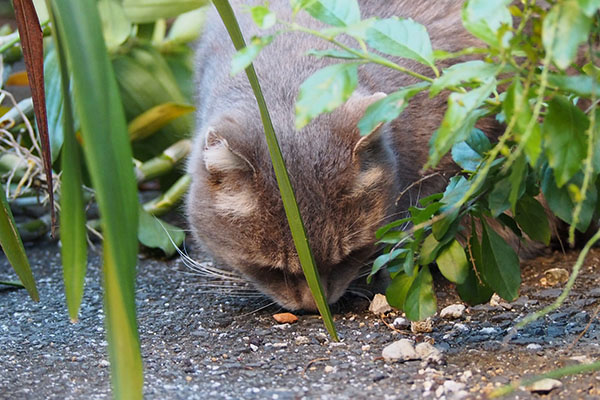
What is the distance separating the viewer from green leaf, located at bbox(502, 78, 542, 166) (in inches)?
42.2

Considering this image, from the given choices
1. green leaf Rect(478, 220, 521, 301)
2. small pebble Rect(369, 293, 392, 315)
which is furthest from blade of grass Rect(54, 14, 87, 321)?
small pebble Rect(369, 293, 392, 315)

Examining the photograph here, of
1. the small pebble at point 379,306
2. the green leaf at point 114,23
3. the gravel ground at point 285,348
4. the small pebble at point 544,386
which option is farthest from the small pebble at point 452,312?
the green leaf at point 114,23

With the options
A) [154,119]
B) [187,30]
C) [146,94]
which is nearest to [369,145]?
[154,119]

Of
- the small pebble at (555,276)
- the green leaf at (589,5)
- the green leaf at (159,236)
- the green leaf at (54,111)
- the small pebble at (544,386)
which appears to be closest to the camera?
the green leaf at (589,5)

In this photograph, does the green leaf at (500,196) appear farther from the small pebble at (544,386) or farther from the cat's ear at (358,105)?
the cat's ear at (358,105)

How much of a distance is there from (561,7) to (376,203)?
90 cm

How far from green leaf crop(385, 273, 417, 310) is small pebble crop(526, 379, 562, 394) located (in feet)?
1.05

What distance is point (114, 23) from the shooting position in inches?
110

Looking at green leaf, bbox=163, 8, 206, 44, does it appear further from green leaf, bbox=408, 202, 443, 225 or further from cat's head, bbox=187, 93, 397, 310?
green leaf, bbox=408, 202, 443, 225

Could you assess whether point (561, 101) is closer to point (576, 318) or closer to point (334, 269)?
point (576, 318)

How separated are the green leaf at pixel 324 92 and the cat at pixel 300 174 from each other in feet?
1.79

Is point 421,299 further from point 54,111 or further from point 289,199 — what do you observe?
point 54,111

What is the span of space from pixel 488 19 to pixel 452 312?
2.95 feet

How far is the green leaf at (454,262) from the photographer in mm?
1455
